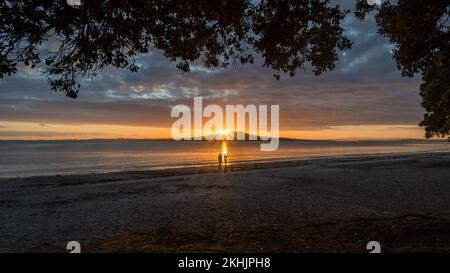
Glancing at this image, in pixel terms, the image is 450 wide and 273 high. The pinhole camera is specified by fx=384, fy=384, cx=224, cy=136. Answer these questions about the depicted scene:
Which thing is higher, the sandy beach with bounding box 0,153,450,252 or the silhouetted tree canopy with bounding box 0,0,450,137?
the silhouetted tree canopy with bounding box 0,0,450,137

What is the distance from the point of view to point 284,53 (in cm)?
1248

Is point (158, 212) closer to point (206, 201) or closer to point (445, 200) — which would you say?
point (206, 201)

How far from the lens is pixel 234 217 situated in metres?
16.0

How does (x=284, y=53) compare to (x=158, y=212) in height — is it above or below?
above

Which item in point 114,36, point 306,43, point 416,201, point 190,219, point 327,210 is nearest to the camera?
point 114,36

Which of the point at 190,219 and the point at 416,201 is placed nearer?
the point at 190,219

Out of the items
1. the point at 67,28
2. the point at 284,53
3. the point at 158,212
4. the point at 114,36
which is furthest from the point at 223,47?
the point at 158,212

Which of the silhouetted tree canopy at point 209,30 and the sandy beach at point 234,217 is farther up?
the silhouetted tree canopy at point 209,30

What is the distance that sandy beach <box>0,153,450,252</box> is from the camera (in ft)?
35.9

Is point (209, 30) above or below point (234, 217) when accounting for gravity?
above

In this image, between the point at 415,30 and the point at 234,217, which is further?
the point at 234,217

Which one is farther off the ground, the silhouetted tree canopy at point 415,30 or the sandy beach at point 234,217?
the silhouetted tree canopy at point 415,30

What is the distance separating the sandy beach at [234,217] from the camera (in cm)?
1095

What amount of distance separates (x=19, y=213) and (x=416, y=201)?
1988 cm
